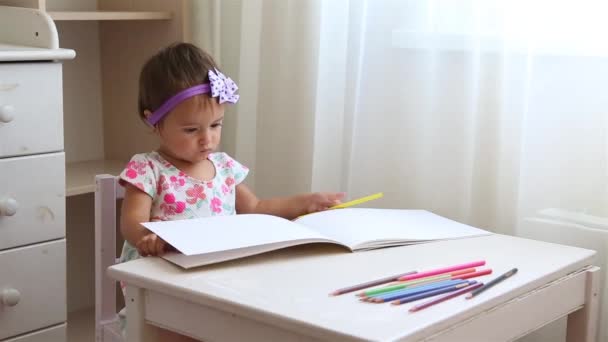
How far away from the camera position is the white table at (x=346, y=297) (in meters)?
1.06

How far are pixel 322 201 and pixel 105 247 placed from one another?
0.41 metres

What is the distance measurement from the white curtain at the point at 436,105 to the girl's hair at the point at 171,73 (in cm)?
53

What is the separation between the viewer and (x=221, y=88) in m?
1.63

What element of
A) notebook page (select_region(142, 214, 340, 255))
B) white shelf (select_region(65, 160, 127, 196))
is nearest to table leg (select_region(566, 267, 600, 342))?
notebook page (select_region(142, 214, 340, 255))

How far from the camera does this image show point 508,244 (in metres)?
1.49

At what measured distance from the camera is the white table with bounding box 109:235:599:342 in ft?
3.48

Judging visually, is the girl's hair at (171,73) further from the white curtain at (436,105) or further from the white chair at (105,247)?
the white curtain at (436,105)

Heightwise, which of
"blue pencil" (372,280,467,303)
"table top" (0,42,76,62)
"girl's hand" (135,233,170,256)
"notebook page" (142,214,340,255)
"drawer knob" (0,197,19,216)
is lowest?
"drawer knob" (0,197,19,216)

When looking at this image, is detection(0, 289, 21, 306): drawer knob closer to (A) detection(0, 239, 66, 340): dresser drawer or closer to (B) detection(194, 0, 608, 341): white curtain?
(A) detection(0, 239, 66, 340): dresser drawer

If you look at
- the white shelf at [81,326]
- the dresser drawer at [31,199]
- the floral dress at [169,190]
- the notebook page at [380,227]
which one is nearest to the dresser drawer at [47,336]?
the dresser drawer at [31,199]

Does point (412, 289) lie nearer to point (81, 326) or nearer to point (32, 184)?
point (32, 184)

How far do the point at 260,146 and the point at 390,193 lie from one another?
0.43 metres

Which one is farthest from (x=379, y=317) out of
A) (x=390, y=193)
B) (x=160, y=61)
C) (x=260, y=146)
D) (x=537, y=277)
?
(x=260, y=146)

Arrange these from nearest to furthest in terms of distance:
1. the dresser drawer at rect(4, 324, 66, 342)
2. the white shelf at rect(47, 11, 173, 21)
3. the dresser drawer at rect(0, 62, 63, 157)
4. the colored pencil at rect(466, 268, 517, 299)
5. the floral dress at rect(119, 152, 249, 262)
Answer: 1. the colored pencil at rect(466, 268, 517, 299)
2. the floral dress at rect(119, 152, 249, 262)
3. the dresser drawer at rect(0, 62, 63, 157)
4. the dresser drawer at rect(4, 324, 66, 342)
5. the white shelf at rect(47, 11, 173, 21)
